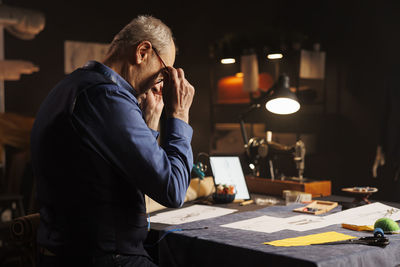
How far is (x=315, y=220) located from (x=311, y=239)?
36 centimetres

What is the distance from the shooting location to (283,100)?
2607mm

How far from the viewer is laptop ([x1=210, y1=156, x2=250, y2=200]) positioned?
257cm

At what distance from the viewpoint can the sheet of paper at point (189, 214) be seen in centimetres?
201

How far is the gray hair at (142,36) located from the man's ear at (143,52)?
15mm

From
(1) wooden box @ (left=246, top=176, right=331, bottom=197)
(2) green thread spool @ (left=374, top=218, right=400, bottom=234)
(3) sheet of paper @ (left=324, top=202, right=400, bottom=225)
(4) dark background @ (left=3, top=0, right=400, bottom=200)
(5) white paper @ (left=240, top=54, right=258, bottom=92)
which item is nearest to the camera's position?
(2) green thread spool @ (left=374, top=218, right=400, bottom=234)

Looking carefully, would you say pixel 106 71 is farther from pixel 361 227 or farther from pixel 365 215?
pixel 365 215

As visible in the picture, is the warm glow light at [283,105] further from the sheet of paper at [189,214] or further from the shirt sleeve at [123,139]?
the shirt sleeve at [123,139]

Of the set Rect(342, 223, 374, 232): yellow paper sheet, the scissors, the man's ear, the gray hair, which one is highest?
the gray hair

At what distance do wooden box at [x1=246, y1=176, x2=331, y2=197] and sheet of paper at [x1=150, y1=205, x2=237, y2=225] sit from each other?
23.8 inches

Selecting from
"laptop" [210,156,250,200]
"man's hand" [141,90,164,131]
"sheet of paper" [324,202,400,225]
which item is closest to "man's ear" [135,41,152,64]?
"man's hand" [141,90,164,131]

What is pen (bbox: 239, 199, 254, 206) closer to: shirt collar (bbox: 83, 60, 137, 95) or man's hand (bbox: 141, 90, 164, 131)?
man's hand (bbox: 141, 90, 164, 131)

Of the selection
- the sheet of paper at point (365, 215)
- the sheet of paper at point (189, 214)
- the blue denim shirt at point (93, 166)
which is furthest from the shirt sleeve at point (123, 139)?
the sheet of paper at point (365, 215)

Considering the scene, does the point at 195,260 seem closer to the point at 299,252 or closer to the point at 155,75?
the point at 299,252

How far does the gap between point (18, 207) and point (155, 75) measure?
346 centimetres
